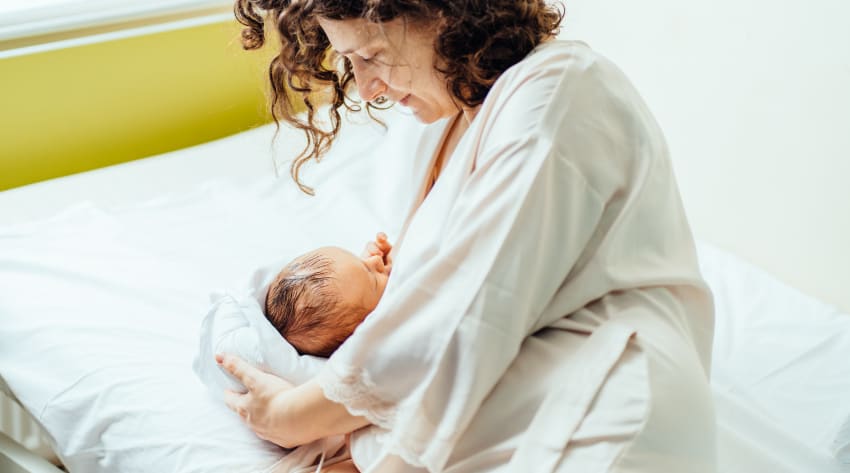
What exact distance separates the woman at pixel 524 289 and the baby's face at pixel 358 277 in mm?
235

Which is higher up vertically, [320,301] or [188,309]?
[320,301]

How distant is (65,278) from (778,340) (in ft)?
4.01

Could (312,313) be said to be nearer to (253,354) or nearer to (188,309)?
(253,354)

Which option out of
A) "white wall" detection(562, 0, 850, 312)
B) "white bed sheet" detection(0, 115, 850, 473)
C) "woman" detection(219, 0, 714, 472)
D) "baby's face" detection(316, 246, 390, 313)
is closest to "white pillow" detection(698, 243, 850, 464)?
"white bed sheet" detection(0, 115, 850, 473)

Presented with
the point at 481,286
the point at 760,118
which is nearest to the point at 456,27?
the point at 481,286

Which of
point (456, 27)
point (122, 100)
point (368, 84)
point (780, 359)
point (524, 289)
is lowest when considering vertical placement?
point (780, 359)

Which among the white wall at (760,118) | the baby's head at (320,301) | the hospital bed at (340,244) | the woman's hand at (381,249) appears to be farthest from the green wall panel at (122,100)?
the white wall at (760,118)

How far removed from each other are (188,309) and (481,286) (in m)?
0.76

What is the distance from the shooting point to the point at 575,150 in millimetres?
1069

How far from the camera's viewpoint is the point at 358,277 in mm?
1442

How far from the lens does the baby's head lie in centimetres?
139

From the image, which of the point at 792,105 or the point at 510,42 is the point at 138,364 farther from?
the point at 792,105

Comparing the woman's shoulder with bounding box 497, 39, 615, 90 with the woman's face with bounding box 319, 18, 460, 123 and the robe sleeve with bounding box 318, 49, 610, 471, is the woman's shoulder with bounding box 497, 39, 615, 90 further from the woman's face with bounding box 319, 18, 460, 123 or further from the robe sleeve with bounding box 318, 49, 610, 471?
the woman's face with bounding box 319, 18, 460, 123

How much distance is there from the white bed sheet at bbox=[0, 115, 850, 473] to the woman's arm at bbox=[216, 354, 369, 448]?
63mm
